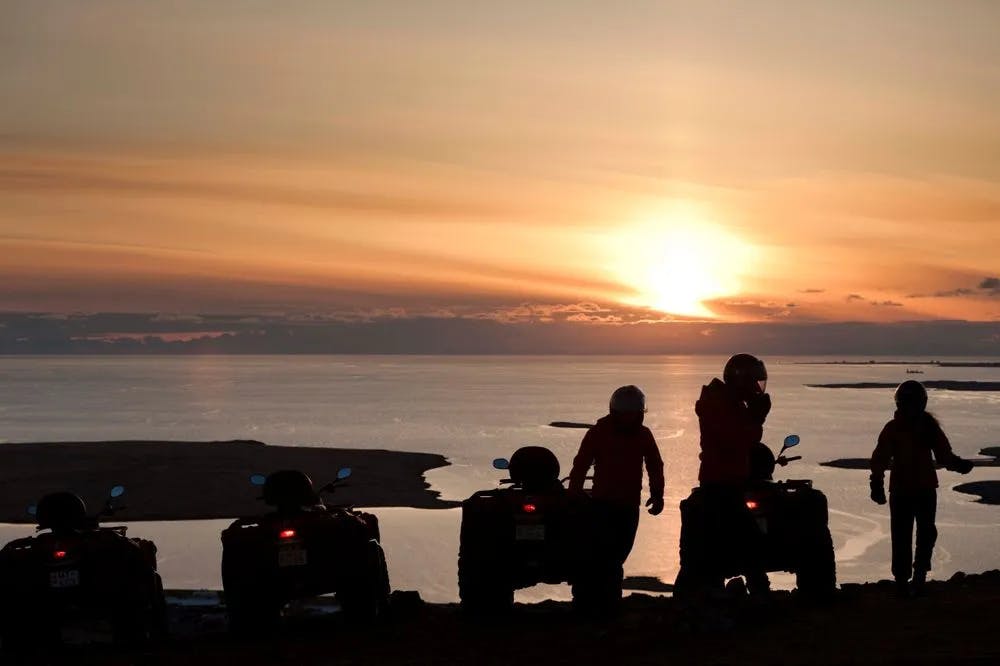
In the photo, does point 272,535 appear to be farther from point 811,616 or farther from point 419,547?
point 419,547

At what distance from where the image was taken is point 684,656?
920 centimetres

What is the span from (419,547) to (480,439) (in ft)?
140

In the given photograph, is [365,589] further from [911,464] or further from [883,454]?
[911,464]

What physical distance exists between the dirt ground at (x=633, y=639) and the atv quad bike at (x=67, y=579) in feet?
1.05

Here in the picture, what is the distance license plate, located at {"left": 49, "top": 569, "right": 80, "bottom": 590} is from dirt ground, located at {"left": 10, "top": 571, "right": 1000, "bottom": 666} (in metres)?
0.58

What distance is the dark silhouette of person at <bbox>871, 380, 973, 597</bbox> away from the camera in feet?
40.7

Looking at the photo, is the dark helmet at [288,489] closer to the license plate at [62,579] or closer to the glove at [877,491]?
the license plate at [62,579]

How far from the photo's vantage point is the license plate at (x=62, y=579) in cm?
1059

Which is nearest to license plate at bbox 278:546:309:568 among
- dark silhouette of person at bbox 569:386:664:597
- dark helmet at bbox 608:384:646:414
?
dark silhouette of person at bbox 569:386:664:597

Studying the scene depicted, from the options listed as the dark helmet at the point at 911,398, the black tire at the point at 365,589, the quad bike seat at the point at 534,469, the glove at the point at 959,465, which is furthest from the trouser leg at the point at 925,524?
the black tire at the point at 365,589

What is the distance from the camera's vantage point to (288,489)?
11.1m

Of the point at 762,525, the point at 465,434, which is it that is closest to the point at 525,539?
the point at 762,525

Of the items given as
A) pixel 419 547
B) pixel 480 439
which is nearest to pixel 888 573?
pixel 419 547

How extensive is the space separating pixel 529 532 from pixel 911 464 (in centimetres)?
410
